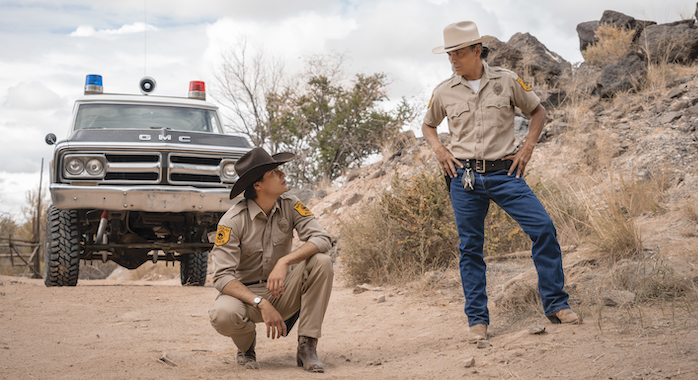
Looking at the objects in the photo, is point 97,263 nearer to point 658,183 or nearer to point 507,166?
point 658,183

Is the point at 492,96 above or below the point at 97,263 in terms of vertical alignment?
above

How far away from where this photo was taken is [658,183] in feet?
24.8

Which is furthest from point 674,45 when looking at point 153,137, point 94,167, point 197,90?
point 94,167

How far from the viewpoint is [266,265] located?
11.8ft

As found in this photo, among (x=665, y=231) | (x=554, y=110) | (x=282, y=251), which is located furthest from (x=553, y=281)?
(x=554, y=110)

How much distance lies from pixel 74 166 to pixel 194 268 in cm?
250

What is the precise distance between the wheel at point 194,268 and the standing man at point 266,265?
4.94 m

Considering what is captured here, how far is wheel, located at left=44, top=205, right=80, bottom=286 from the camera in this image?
6633 millimetres

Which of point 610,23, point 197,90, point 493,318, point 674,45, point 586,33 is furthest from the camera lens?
point 586,33

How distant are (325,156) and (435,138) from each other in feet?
38.9

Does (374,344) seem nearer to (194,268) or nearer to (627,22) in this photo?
(194,268)

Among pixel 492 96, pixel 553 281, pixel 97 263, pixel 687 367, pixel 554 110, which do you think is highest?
pixel 554 110

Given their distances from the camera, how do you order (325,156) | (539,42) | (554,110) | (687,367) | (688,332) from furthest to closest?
(325,156)
(539,42)
(554,110)
(688,332)
(687,367)

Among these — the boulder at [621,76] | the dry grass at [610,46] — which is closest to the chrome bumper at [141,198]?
the boulder at [621,76]
